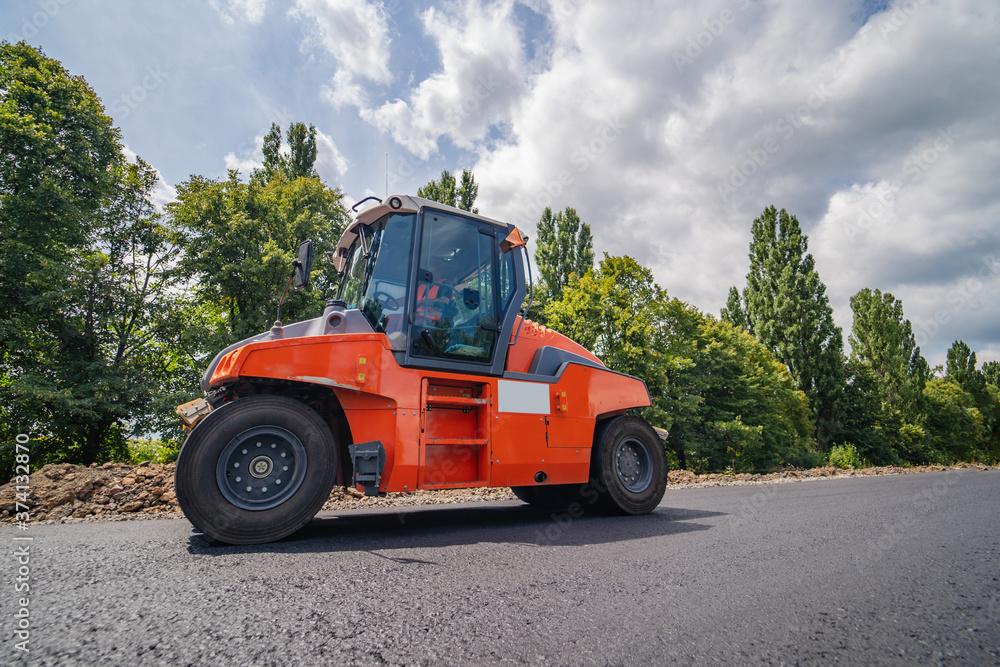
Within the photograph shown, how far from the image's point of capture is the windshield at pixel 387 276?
4324 mm

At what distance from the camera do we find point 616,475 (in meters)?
5.36

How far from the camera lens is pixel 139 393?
1564 cm

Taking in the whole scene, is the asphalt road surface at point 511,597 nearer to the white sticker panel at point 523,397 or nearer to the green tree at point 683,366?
the white sticker panel at point 523,397

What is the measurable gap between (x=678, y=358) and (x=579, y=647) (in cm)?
2348

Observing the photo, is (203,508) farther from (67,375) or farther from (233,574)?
(67,375)

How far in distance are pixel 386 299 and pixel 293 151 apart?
25639 mm

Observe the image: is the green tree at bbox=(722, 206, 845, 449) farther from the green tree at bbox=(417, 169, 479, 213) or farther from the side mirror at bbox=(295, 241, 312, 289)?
the side mirror at bbox=(295, 241, 312, 289)

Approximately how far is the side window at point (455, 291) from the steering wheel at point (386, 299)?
19cm

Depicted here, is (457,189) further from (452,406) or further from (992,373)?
(992,373)

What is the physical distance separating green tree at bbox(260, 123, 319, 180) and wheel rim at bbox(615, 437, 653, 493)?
82.0 feet

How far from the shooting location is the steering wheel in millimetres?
4375

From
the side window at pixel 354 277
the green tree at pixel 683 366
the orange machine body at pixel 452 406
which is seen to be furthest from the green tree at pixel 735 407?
the side window at pixel 354 277

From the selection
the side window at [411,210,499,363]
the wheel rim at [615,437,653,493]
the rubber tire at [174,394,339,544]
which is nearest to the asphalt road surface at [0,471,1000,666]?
the rubber tire at [174,394,339,544]

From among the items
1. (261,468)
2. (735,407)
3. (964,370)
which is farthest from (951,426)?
(261,468)
